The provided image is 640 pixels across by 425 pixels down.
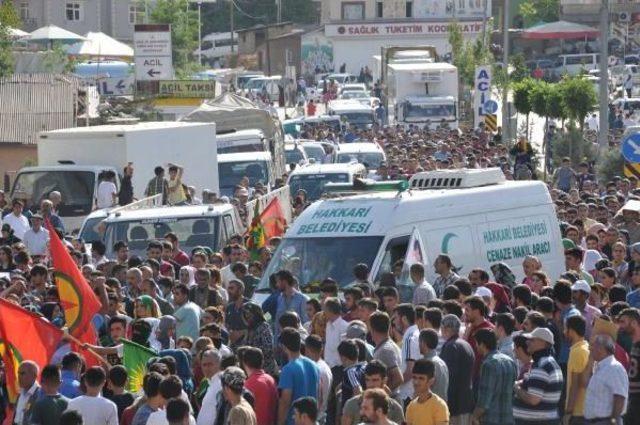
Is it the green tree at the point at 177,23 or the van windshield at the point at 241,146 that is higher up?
the green tree at the point at 177,23

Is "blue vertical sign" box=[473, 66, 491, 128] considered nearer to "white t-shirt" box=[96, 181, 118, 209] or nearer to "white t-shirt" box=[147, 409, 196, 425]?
"white t-shirt" box=[96, 181, 118, 209]

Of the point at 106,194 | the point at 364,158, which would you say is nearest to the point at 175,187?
the point at 106,194

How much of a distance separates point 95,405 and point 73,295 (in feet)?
12.9

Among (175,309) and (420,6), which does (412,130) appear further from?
(420,6)

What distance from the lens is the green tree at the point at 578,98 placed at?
42.4m

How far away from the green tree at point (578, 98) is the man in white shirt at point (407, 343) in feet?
95.9

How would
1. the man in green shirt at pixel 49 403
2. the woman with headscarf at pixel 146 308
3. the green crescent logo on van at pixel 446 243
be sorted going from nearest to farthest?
the man in green shirt at pixel 49 403
the woman with headscarf at pixel 146 308
the green crescent logo on van at pixel 446 243

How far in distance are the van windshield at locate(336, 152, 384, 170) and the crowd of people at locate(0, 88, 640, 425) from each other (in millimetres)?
19248

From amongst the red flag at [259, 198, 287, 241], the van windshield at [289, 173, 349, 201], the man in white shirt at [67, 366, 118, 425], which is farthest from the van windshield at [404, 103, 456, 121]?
the man in white shirt at [67, 366, 118, 425]

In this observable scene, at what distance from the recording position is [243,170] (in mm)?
33312

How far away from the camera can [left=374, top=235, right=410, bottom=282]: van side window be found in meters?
17.4

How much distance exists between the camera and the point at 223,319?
15.1m

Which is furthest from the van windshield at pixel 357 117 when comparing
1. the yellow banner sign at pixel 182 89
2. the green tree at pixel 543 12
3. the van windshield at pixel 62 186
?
the green tree at pixel 543 12

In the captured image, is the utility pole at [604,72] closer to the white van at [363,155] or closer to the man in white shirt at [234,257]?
the white van at [363,155]
